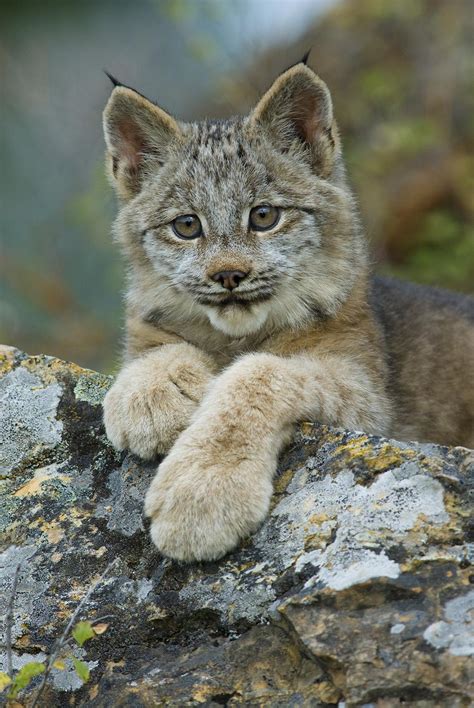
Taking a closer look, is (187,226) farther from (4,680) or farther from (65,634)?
(4,680)

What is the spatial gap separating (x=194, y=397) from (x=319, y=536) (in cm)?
114

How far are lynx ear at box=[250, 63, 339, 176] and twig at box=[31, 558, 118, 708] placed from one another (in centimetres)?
254

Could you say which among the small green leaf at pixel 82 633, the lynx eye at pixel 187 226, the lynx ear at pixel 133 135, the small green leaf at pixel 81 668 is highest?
the lynx ear at pixel 133 135

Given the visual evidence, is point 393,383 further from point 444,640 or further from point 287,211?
point 444,640

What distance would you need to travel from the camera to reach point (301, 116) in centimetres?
Result: 491

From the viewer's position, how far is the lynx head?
4.39 meters

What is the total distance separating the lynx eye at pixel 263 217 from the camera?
4500 mm

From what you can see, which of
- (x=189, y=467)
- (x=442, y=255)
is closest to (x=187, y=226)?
(x=189, y=467)

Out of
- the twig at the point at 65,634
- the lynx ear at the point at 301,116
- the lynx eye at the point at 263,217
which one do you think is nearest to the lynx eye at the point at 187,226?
the lynx eye at the point at 263,217

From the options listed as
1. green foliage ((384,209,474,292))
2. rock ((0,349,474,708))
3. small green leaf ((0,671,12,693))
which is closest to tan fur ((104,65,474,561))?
rock ((0,349,474,708))

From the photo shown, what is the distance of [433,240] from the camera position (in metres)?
10.3

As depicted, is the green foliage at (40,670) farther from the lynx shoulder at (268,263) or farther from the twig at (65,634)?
the lynx shoulder at (268,263)

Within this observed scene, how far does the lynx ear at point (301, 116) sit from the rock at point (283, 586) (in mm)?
1833

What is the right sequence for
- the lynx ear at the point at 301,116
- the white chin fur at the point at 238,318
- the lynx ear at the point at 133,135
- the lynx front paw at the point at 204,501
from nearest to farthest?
the lynx front paw at the point at 204,501
the white chin fur at the point at 238,318
the lynx ear at the point at 301,116
the lynx ear at the point at 133,135
